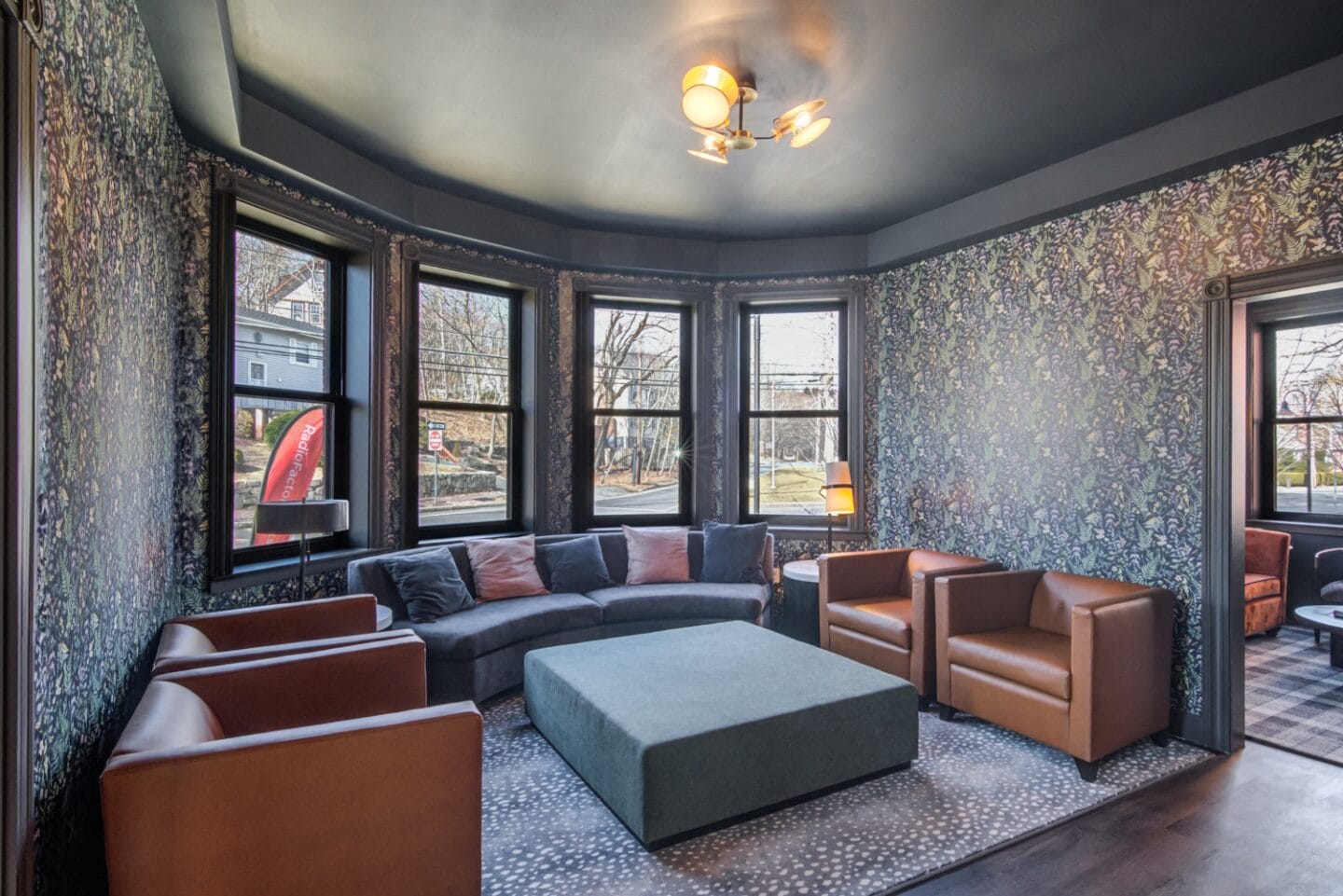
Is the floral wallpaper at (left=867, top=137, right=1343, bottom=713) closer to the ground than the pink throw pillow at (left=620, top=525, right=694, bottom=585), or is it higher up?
higher up

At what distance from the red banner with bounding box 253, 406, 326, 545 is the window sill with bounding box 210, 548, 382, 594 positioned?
0.16 metres

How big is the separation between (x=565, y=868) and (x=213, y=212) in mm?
3218

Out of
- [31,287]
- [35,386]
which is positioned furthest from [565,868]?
[31,287]

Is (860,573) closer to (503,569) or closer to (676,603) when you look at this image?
(676,603)

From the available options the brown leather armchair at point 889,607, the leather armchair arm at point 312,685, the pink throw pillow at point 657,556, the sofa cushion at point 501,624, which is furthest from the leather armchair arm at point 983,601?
the leather armchair arm at point 312,685

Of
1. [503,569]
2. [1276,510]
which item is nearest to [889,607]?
[503,569]

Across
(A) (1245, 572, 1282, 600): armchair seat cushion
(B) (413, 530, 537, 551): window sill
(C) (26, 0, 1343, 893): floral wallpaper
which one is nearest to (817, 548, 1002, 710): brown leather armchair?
(C) (26, 0, 1343, 893): floral wallpaper

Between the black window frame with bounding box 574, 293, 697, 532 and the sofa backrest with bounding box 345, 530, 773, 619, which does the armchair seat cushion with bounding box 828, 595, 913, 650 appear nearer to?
the sofa backrest with bounding box 345, 530, 773, 619

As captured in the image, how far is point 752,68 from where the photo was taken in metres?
2.84

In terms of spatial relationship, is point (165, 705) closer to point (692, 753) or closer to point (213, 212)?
point (692, 753)

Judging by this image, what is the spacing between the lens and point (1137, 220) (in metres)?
3.52

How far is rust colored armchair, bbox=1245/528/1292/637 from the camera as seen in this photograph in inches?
193

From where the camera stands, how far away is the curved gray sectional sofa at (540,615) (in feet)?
11.6

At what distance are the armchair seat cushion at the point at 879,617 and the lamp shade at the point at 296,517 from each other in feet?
9.41
